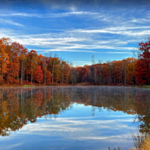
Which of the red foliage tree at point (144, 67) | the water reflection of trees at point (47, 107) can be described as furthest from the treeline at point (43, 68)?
the water reflection of trees at point (47, 107)

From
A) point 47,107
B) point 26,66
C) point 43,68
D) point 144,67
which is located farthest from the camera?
point 43,68

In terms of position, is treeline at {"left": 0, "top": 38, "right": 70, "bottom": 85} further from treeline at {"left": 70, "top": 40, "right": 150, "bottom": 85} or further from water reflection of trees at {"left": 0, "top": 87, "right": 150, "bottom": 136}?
water reflection of trees at {"left": 0, "top": 87, "right": 150, "bottom": 136}

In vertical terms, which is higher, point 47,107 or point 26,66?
point 26,66

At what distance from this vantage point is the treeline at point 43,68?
1984 inches

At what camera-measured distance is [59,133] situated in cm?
583

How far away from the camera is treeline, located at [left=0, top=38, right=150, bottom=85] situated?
50400 millimetres

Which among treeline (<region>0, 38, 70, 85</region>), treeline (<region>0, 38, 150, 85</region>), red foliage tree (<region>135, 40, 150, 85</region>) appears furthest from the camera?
treeline (<region>0, 38, 70, 85</region>)

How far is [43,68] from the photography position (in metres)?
81.6

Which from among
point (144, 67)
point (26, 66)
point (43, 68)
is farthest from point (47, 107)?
point (43, 68)

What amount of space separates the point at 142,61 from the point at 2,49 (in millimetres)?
38484

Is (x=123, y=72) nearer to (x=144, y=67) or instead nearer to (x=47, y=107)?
(x=144, y=67)

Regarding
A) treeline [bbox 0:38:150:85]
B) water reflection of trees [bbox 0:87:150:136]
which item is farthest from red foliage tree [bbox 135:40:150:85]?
water reflection of trees [bbox 0:87:150:136]

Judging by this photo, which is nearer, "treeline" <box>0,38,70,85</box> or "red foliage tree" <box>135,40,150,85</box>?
"red foliage tree" <box>135,40,150,85</box>

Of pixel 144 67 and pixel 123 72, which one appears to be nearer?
pixel 144 67
